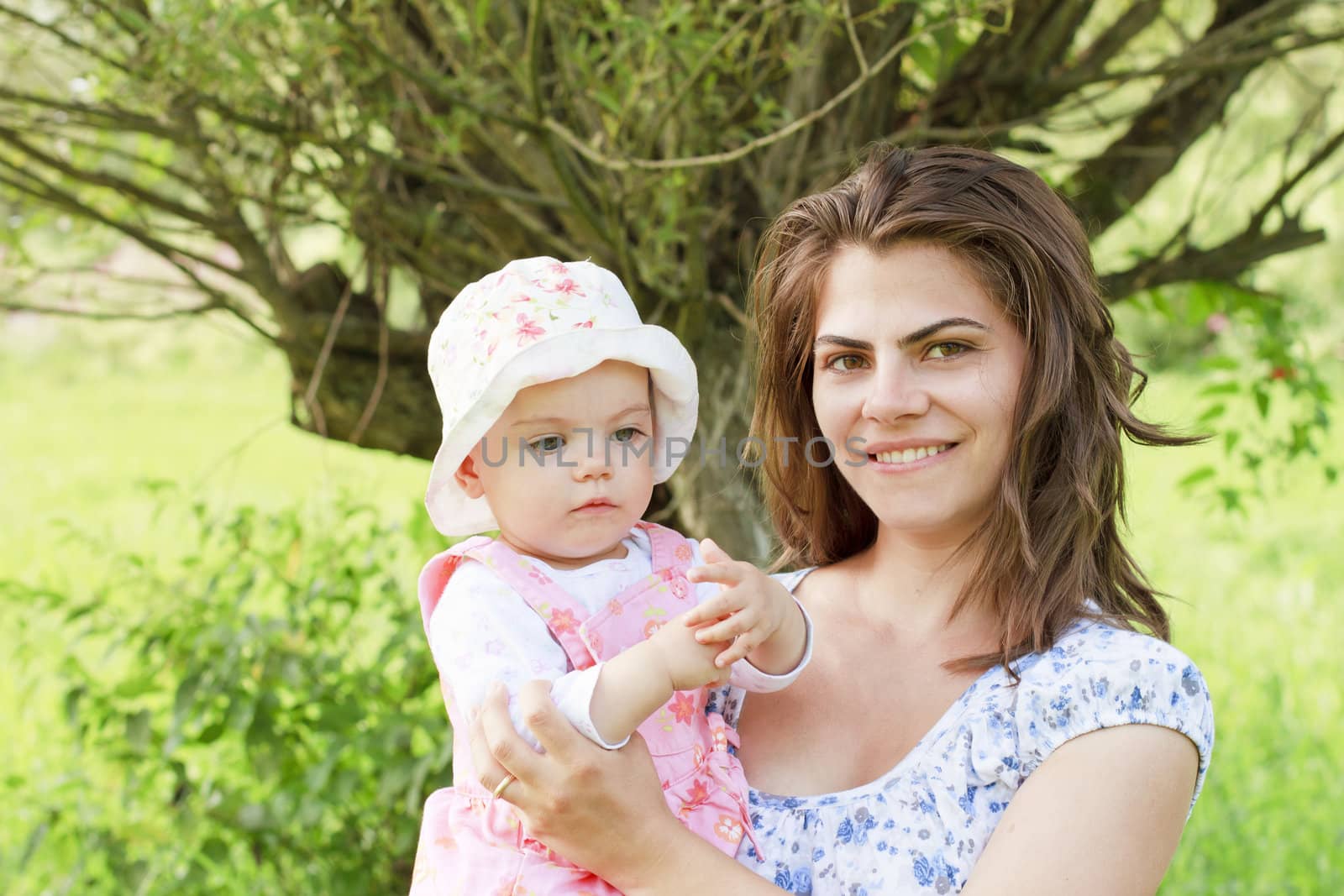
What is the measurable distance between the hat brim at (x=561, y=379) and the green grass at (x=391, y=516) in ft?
2.54

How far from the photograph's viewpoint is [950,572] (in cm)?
178

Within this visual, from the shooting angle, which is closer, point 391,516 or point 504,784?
point 504,784

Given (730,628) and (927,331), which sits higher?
(927,331)

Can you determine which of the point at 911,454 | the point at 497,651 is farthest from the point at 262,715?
the point at 911,454

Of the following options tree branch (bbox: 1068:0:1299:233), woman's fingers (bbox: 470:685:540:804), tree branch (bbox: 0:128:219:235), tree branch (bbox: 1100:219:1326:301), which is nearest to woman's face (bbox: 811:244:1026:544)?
woman's fingers (bbox: 470:685:540:804)

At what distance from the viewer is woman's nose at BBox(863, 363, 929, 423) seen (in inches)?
62.5

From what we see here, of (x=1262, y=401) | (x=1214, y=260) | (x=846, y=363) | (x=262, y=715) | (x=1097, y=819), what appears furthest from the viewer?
(x=1262, y=401)

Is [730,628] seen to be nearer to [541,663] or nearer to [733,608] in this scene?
[733,608]

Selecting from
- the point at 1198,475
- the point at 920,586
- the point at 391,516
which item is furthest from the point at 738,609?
the point at 391,516

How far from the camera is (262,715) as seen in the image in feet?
9.10

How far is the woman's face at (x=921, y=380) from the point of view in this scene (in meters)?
1.60

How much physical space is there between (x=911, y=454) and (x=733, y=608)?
1.19 ft

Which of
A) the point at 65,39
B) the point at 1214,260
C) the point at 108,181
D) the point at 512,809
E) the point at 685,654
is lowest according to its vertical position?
the point at 512,809

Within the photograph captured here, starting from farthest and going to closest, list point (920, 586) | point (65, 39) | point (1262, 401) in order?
point (1262, 401), point (65, 39), point (920, 586)
